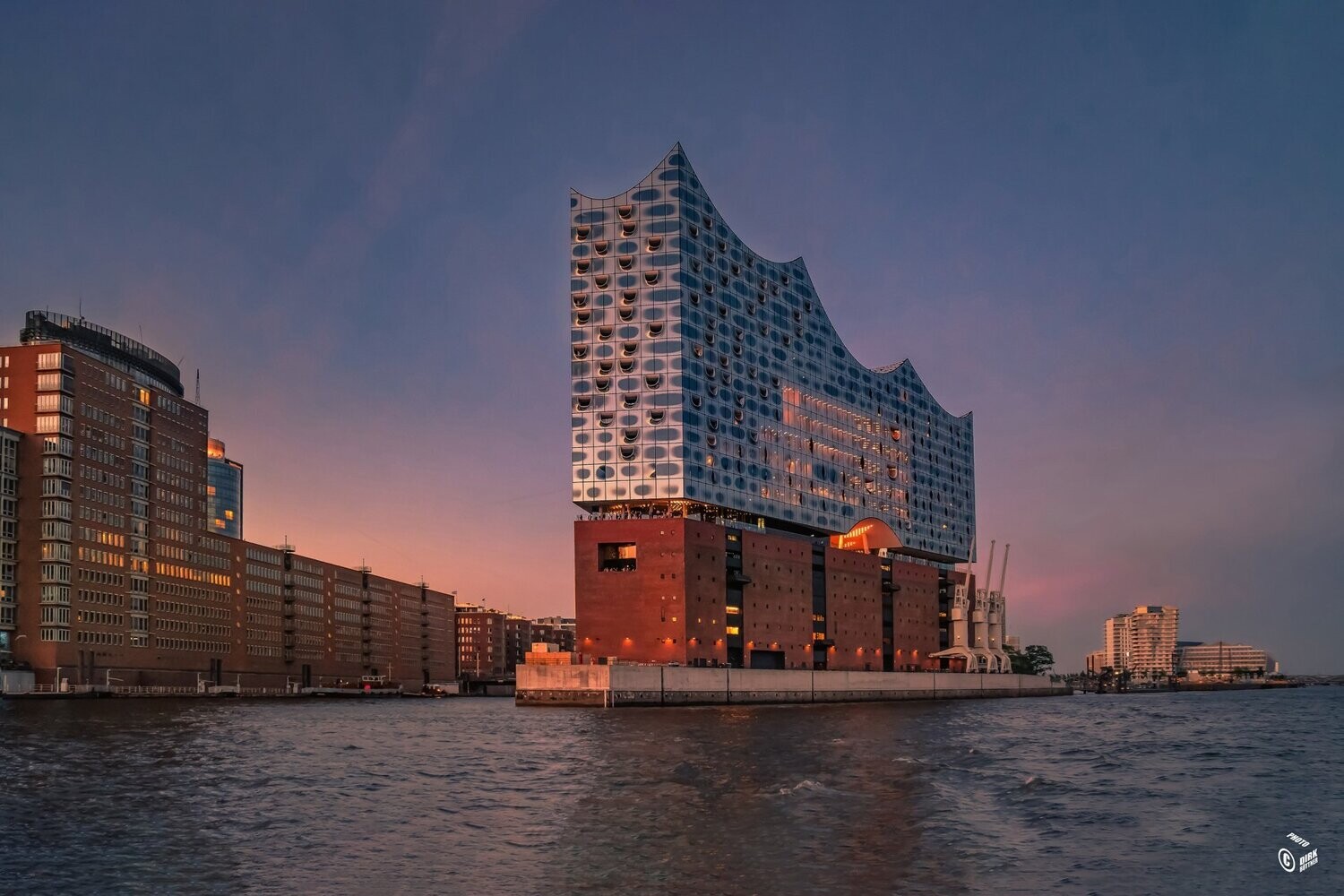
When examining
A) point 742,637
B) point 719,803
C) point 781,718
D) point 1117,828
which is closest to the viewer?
point 1117,828

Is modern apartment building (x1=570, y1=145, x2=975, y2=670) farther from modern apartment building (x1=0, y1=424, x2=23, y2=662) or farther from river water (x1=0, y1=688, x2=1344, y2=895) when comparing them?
modern apartment building (x1=0, y1=424, x2=23, y2=662)

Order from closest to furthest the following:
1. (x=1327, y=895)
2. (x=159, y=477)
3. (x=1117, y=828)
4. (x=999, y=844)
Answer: (x=1327, y=895) < (x=999, y=844) < (x=1117, y=828) < (x=159, y=477)

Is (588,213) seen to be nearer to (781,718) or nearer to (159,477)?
(781,718)

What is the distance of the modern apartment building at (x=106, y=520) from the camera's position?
150500 mm

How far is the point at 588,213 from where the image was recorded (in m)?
143

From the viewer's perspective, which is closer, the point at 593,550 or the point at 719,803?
the point at 719,803

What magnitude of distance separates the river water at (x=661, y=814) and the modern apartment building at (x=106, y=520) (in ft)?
265

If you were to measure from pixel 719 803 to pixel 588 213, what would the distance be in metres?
110

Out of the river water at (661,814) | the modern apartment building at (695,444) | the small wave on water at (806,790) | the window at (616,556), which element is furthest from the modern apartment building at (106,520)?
the small wave on water at (806,790)

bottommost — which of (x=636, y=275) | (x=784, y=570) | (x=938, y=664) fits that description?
(x=938, y=664)

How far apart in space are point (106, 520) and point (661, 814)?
14430 centimetres

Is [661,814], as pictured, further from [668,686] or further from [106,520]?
[106,520]

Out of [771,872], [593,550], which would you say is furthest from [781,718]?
[771,872]

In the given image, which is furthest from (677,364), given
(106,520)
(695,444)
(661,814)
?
(661,814)
